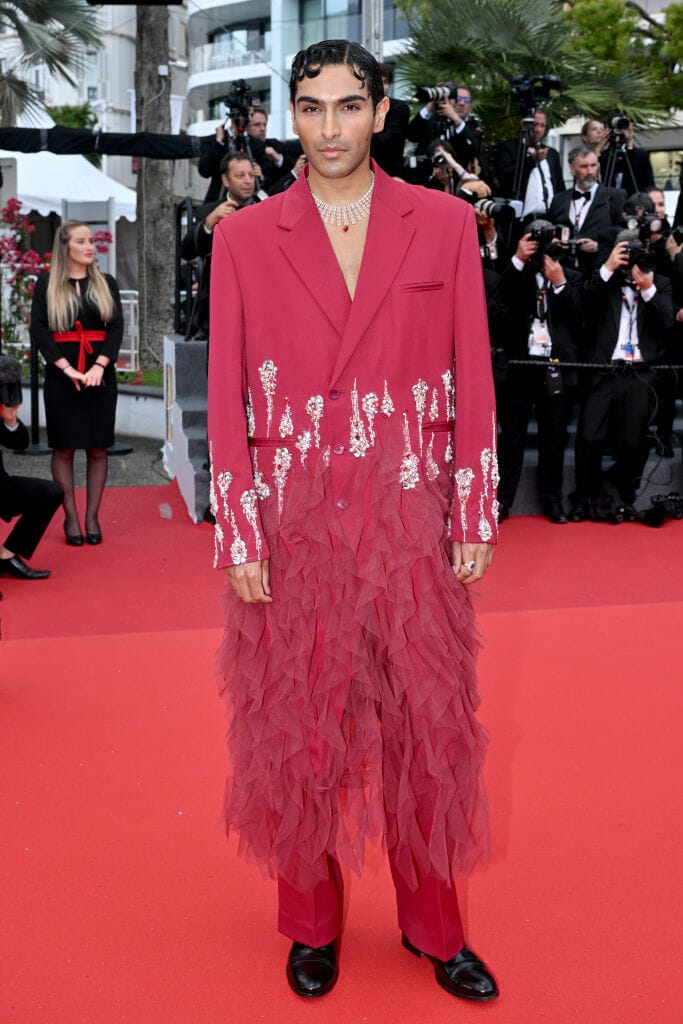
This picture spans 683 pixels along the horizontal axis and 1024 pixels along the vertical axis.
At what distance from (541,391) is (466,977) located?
18.2 feet

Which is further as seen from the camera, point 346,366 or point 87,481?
point 87,481

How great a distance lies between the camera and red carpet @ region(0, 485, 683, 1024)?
255 centimetres

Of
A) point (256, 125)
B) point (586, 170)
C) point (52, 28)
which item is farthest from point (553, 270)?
point (52, 28)

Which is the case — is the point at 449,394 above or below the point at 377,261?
below

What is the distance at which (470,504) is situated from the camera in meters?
2.51

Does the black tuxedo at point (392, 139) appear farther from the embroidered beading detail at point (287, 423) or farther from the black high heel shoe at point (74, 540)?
the embroidered beading detail at point (287, 423)

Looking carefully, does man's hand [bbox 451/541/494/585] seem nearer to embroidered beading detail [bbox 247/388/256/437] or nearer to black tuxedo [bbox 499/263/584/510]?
embroidered beading detail [bbox 247/388/256/437]

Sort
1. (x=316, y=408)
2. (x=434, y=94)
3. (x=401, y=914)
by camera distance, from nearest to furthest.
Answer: (x=316, y=408), (x=401, y=914), (x=434, y=94)

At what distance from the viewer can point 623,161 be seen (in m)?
9.38

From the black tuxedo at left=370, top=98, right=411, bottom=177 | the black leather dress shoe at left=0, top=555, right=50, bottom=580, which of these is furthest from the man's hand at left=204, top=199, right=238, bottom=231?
the black leather dress shoe at left=0, top=555, right=50, bottom=580

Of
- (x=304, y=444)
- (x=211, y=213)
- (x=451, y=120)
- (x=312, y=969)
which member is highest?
(x=451, y=120)

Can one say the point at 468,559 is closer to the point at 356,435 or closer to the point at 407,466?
the point at 407,466

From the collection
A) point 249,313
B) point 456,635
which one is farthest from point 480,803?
point 249,313

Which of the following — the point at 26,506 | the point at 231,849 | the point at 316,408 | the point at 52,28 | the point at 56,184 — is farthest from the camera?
the point at 56,184
